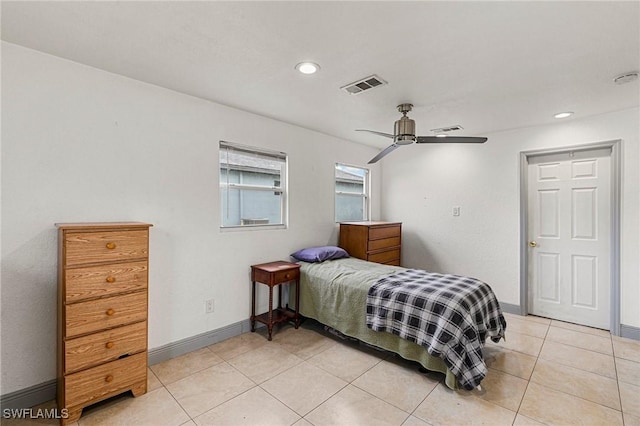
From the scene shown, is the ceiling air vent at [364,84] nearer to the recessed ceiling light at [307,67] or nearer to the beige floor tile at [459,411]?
the recessed ceiling light at [307,67]

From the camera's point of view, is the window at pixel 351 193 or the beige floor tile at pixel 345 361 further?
the window at pixel 351 193

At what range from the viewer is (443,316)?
2.25 meters

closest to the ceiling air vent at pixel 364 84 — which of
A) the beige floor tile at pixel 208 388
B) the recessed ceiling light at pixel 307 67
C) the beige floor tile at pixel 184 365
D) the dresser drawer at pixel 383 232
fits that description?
the recessed ceiling light at pixel 307 67

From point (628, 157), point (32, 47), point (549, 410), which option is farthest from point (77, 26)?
point (628, 157)

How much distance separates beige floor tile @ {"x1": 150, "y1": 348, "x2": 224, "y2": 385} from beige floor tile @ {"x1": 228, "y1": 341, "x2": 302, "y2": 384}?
0.20m

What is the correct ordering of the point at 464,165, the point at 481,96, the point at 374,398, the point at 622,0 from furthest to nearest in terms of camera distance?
the point at 464,165
the point at 481,96
the point at 374,398
the point at 622,0

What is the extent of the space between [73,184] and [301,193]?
7.35 ft

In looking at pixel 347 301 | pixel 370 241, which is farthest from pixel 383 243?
pixel 347 301

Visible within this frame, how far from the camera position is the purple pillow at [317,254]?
3514 millimetres

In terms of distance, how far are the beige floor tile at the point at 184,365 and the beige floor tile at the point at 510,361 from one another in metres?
2.38

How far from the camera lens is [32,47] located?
77.3 inches

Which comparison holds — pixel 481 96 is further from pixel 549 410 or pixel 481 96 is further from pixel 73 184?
pixel 73 184

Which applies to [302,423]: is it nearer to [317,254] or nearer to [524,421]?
[524,421]

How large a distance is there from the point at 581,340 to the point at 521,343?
26.0 inches
